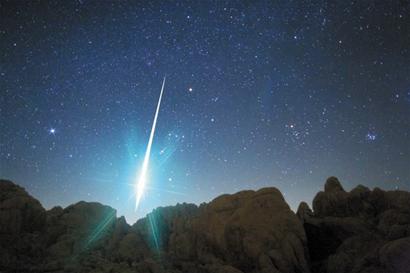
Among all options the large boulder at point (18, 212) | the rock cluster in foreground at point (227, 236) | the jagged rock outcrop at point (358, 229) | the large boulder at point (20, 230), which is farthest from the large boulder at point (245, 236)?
the large boulder at point (18, 212)

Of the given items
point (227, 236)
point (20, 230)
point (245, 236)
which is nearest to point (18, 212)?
point (20, 230)

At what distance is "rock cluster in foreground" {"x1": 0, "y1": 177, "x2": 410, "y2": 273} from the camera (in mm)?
39469

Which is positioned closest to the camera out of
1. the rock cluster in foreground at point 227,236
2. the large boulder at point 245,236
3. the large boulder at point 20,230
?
the rock cluster in foreground at point 227,236

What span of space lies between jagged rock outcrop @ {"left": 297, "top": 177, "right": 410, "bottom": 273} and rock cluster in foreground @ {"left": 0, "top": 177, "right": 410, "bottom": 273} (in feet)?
0.37

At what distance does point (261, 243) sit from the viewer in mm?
41500

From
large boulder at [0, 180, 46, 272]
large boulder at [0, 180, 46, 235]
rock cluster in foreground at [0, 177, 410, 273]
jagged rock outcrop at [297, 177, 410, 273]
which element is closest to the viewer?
jagged rock outcrop at [297, 177, 410, 273]

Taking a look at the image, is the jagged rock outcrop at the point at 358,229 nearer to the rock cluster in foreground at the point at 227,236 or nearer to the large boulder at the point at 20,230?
the rock cluster in foreground at the point at 227,236

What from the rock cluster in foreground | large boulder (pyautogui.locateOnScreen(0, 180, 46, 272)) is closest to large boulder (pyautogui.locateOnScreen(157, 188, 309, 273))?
the rock cluster in foreground

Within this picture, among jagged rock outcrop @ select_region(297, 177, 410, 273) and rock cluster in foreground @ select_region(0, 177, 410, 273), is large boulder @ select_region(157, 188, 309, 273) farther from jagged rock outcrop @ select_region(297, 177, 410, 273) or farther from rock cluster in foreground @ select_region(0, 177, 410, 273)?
jagged rock outcrop @ select_region(297, 177, 410, 273)

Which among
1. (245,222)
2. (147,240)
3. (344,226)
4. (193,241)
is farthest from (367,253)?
(147,240)

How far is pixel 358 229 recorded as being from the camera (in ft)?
137

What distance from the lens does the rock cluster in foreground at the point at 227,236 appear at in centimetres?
3947

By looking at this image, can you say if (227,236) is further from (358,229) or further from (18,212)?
(18,212)

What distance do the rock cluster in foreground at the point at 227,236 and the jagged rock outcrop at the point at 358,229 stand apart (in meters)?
0.11
